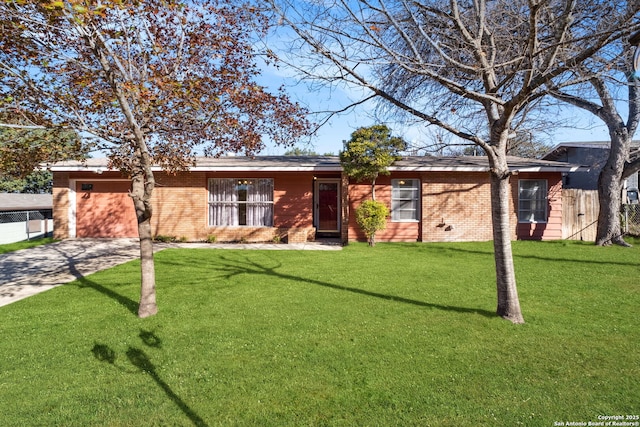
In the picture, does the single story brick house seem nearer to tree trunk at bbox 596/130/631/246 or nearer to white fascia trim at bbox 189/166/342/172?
white fascia trim at bbox 189/166/342/172

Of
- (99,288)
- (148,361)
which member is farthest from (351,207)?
(148,361)

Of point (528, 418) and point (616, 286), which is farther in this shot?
point (616, 286)

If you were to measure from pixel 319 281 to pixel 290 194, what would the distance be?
248 inches

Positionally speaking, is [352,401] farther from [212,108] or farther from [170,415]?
[212,108]

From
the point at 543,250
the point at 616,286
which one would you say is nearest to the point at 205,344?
the point at 616,286

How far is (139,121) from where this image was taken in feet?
17.7

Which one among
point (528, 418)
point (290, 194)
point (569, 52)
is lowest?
point (528, 418)

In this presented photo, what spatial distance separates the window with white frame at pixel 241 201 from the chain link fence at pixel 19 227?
35.4 feet

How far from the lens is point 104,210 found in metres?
13.1

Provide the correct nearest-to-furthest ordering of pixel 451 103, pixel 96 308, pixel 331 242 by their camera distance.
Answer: pixel 96 308 < pixel 451 103 < pixel 331 242

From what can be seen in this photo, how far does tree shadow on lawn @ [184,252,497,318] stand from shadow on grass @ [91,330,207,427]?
10.2 ft

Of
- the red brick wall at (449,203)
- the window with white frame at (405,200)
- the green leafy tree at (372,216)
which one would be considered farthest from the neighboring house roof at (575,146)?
the green leafy tree at (372,216)

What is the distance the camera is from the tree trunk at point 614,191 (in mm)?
11227

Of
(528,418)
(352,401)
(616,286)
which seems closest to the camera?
(528,418)
